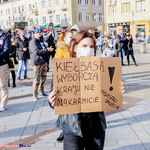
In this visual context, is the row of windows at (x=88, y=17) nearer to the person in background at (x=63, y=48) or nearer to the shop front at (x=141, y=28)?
the shop front at (x=141, y=28)

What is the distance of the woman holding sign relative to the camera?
8.75ft

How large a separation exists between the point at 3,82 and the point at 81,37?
420cm

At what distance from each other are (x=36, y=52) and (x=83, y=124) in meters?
4.99

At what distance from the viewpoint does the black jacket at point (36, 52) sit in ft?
24.4

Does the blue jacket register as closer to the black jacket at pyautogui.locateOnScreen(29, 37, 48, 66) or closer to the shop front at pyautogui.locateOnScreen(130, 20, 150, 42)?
the black jacket at pyautogui.locateOnScreen(29, 37, 48, 66)

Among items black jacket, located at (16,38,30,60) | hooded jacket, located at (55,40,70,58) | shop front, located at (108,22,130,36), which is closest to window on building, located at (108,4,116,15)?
shop front, located at (108,22,130,36)

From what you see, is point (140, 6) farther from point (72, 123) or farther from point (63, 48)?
point (72, 123)

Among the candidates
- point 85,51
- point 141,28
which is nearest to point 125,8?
point 141,28

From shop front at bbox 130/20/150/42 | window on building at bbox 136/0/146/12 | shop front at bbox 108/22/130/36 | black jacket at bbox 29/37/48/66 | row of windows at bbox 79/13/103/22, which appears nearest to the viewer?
black jacket at bbox 29/37/48/66

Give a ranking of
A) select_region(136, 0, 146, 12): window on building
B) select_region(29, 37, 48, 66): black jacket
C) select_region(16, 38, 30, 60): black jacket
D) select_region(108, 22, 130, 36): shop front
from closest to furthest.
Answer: select_region(29, 37, 48, 66): black jacket → select_region(16, 38, 30, 60): black jacket → select_region(136, 0, 146, 12): window on building → select_region(108, 22, 130, 36): shop front

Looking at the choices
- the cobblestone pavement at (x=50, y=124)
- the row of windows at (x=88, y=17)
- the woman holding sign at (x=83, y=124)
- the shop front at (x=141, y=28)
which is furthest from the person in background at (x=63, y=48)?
the row of windows at (x=88, y=17)

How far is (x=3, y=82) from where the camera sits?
650 cm

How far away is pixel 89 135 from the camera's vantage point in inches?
109

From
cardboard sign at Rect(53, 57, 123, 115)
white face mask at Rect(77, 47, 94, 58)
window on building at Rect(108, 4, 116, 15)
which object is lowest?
cardboard sign at Rect(53, 57, 123, 115)
